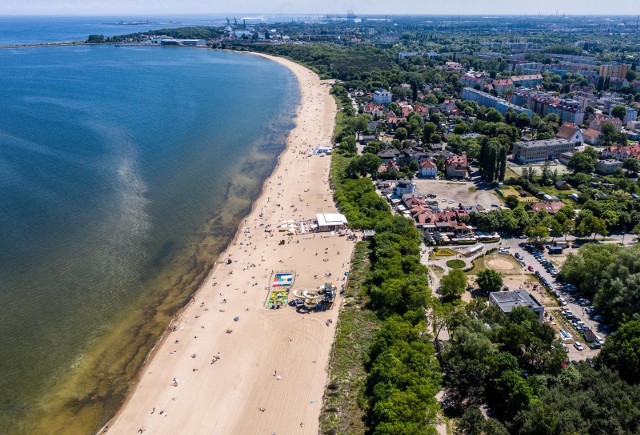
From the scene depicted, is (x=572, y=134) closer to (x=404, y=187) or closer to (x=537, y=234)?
(x=404, y=187)

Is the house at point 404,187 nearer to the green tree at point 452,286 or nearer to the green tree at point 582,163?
the green tree at point 452,286

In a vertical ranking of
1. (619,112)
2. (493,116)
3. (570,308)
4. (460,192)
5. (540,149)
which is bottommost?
(570,308)

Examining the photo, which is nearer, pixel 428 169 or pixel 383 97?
pixel 428 169

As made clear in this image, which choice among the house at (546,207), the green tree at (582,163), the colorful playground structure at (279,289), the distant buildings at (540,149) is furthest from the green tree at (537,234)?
the distant buildings at (540,149)

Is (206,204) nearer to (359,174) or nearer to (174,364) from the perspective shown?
(359,174)

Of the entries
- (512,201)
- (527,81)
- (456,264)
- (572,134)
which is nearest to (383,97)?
(572,134)

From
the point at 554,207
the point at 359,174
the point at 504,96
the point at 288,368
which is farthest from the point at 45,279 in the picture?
the point at 504,96
